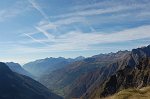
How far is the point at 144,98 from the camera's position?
118 meters

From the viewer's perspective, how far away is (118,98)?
126 m

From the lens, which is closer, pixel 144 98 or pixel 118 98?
pixel 144 98

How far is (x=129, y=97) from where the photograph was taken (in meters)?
125

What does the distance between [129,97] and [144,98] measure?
8.63 meters

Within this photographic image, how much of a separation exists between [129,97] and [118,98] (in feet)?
15.4

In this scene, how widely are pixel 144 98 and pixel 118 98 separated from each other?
1224 centimetres
